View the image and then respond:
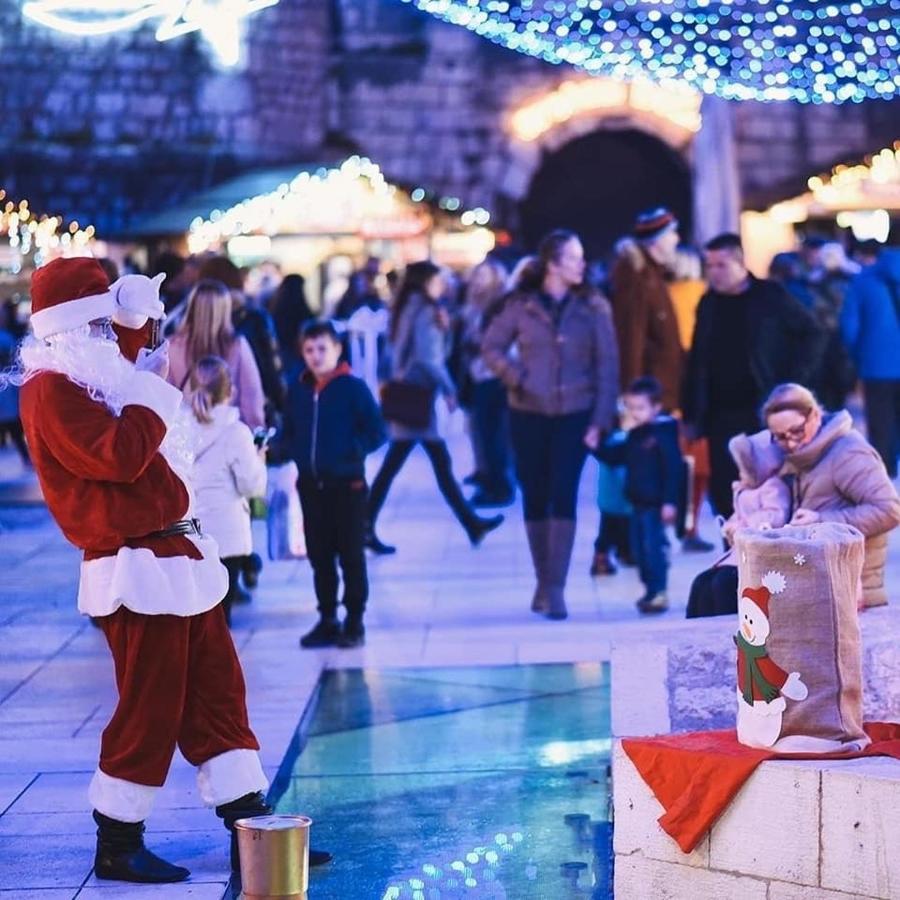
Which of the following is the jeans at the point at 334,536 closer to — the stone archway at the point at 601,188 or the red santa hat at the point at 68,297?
the red santa hat at the point at 68,297

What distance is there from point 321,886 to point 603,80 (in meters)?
25.3

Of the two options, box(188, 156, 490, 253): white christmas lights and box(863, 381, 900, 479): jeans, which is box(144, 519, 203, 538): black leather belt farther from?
box(188, 156, 490, 253): white christmas lights

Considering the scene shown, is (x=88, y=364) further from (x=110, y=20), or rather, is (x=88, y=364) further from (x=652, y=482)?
(x=110, y=20)

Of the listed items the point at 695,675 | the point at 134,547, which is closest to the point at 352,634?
the point at 695,675

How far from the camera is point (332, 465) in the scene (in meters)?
9.39

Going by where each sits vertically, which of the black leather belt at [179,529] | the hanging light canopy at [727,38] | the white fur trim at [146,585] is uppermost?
the hanging light canopy at [727,38]

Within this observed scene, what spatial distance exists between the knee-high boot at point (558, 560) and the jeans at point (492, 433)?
4.98 m

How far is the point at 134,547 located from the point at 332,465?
3.60m

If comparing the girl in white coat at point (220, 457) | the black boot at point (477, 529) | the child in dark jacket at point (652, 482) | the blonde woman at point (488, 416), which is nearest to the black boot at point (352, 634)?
the girl in white coat at point (220, 457)

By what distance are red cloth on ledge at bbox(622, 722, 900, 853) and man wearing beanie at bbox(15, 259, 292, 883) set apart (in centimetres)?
126

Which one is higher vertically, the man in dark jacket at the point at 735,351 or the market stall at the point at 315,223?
the man in dark jacket at the point at 735,351

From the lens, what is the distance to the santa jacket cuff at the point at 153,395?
5.70m

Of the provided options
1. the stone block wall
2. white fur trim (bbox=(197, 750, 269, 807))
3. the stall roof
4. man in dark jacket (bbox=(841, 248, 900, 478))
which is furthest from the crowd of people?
the stone block wall

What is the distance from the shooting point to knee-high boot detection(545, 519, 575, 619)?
33.2ft
